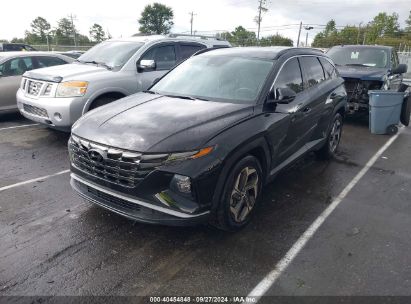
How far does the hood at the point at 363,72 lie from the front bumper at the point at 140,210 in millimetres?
6707

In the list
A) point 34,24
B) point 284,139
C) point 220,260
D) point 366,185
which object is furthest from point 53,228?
point 34,24

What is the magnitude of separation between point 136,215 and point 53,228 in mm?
1142

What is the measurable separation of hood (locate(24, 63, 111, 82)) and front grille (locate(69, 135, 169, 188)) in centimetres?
319

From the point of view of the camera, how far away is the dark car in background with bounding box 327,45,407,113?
26.7 feet

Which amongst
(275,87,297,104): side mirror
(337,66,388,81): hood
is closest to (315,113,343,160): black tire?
(275,87,297,104): side mirror

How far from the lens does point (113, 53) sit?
715cm

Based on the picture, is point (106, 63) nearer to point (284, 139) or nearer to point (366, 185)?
point (284, 139)

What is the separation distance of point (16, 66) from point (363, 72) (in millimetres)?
Result: 8362

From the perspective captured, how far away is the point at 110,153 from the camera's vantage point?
9.95 feet

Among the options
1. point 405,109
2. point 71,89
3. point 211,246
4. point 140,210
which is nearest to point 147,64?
point 71,89

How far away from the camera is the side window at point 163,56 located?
712 cm

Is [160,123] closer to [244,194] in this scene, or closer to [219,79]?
[244,194]

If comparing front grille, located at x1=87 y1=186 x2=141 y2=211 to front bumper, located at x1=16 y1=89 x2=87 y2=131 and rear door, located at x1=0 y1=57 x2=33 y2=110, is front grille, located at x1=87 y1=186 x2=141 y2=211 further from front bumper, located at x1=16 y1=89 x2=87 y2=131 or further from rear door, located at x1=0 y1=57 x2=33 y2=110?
rear door, located at x1=0 y1=57 x2=33 y2=110

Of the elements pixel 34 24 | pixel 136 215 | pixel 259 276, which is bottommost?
pixel 259 276
